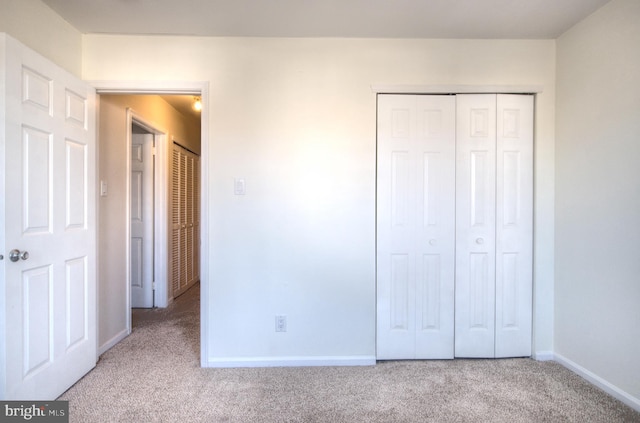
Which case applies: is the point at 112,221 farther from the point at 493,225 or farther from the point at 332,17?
the point at 493,225

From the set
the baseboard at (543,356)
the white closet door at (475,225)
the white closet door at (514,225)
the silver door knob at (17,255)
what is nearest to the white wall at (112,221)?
the silver door knob at (17,255)

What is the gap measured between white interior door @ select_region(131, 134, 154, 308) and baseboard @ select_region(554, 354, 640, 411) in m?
3.95

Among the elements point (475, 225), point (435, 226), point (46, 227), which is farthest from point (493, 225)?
point (46, 227)

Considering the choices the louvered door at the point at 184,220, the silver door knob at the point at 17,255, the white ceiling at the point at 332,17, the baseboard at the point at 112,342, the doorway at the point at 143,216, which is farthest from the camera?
the louvered door at the point at 184,220

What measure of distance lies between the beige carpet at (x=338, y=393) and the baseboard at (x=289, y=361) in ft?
0.14

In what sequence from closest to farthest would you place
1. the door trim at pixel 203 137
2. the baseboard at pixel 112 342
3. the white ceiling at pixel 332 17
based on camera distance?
1. the white ceiling at pixel 332 17
2. the door trim at pixel 203 137
3. the baseboard at pixel 112 342

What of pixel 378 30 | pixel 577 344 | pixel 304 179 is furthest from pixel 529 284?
pixel 378 30

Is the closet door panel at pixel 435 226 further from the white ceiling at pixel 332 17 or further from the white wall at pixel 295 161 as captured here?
the white ceiling at pixel 332 17

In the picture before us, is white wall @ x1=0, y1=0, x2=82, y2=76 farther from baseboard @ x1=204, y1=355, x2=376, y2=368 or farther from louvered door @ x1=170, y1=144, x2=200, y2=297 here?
baseboard @ x1=204, y1=355, x2=376, y2=368

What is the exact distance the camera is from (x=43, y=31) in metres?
1.85

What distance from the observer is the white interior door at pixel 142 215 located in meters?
3.43

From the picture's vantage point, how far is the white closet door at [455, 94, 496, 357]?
223 centimetres

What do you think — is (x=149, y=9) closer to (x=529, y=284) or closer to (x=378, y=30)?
(x=378, y=30)

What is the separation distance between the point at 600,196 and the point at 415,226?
114 cm
